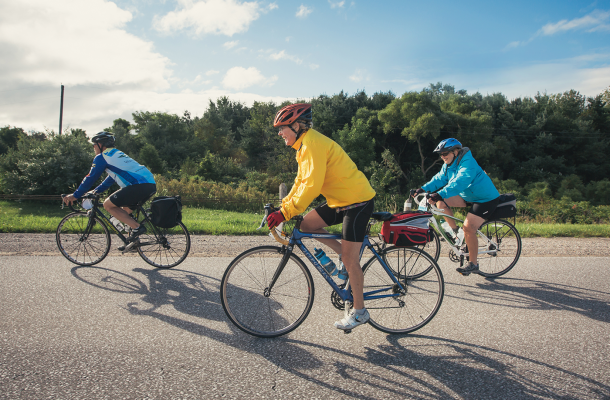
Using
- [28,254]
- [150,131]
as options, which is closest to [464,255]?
[28,254]

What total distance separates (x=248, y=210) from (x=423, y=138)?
30229 millimetres

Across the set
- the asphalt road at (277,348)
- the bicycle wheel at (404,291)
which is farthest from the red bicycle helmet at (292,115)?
the asphalt road at (277,348)

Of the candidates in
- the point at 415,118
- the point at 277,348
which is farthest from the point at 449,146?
the point at 415,118

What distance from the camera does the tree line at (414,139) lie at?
35406 mm

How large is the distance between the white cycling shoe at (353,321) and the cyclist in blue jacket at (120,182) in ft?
11.5

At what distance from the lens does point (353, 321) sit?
3.14 metres

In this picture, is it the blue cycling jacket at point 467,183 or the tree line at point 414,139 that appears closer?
the blue cycling jacket at point 467,183

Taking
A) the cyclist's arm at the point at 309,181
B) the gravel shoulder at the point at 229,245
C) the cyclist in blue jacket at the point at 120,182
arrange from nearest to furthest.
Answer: the cyclist's arm at the point at 309,181 → the cyclist in blue jacket at the point at 120,182 → the gravel shoulder at the point at 229,245

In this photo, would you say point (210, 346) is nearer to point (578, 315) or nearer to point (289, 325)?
point (289, 325)

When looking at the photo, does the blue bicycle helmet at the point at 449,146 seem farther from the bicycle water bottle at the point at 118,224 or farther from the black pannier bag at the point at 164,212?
the bicycle water bottle at the point at 118,224

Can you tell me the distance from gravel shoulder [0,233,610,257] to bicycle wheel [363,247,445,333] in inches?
130

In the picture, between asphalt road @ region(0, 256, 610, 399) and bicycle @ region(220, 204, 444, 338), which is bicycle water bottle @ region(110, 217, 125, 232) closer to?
asphalt road @ region(0, 256, 610, 399)

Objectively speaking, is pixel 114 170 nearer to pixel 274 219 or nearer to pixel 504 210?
pixel 274 219

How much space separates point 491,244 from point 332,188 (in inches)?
137
